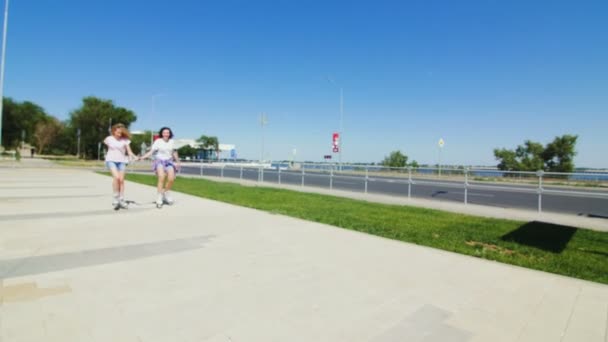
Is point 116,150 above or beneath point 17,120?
beneath

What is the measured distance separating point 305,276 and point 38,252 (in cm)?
325

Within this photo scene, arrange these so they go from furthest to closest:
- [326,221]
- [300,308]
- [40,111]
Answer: [40,111] < [326,221] < [300,308]

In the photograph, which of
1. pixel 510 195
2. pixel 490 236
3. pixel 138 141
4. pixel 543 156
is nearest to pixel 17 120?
pixel 138 141

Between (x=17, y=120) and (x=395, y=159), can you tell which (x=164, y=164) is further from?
(x=17, y=120)

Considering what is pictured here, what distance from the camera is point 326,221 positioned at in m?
7.04

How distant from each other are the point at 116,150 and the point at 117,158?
0.20m

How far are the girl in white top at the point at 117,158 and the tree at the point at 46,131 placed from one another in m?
71.7

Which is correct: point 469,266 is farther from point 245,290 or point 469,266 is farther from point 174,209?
point 174,209

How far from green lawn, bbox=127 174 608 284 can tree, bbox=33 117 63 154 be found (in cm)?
7398

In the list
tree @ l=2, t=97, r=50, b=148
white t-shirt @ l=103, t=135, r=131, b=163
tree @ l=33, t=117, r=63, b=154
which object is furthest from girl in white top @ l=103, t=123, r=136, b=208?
tree @ l=33, t=117, r=63, b=154

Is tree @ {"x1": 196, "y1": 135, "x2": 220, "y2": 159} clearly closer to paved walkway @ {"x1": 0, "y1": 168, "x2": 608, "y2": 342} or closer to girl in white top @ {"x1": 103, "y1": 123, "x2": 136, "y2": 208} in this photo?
girl in white top @ {"x1": 103, "y1": 123, "x2": 136, "y2": 208}

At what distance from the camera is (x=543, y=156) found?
43344mm

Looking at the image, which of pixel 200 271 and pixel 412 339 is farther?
pixel 200 271

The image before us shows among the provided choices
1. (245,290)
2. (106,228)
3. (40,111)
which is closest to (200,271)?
(245,290)
